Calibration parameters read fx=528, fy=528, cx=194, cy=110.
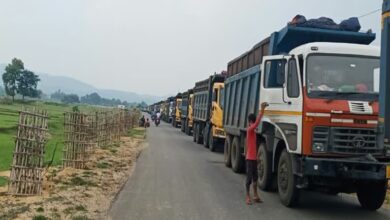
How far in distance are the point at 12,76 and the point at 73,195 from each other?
101768 millimetres

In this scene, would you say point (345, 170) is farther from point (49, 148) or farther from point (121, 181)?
point (49, 148)

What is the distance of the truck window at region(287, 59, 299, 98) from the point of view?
9.95m

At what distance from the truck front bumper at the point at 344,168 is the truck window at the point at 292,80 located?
135 cm

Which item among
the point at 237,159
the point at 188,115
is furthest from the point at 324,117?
the point at 188,115

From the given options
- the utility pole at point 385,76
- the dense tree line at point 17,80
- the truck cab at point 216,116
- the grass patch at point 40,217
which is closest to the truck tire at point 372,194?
the utility pole at point 385,76

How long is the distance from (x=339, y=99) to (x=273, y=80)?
2107 mm

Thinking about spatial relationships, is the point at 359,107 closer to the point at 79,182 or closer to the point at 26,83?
the point at 79,182

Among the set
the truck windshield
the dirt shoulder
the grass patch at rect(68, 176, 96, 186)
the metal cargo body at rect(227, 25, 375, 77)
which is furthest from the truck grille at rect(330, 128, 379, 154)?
the grass patch at rect(68, 176, 96, 186)

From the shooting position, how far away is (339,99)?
9531 millimetres

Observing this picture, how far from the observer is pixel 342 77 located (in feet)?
32.1

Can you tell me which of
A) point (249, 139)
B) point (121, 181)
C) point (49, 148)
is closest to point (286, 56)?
point (249, 139)

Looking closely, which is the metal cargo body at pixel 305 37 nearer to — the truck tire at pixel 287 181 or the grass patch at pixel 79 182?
the truck tire at pixel 287 181

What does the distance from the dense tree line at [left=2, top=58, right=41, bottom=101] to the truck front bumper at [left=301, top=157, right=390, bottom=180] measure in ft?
332

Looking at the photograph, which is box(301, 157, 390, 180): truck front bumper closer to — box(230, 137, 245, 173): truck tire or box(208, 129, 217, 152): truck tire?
box(230, 137, 245, 173): truck tire
